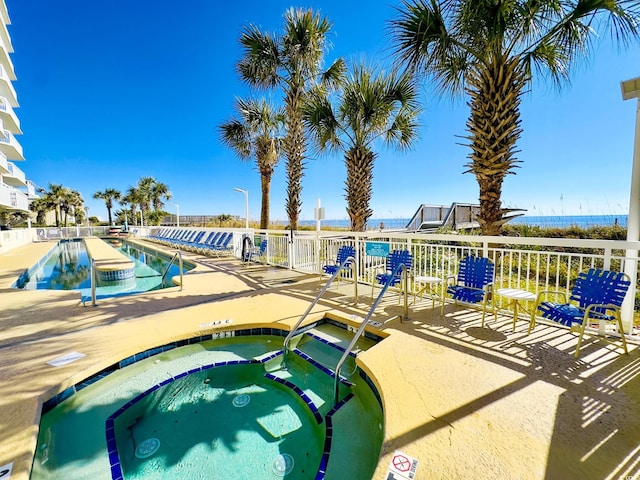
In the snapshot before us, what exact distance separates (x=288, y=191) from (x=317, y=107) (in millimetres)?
3255

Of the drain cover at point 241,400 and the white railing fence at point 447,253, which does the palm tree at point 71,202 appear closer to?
the white railing fence at point 447,253

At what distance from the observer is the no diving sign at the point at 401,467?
1.45 meters

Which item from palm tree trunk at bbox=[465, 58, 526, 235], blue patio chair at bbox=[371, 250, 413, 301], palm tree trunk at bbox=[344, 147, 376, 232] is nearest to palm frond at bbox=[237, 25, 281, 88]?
palm tree trunk at bbox=[344, 147, 376, 232]

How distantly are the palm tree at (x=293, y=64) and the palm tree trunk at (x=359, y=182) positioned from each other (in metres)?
2.36

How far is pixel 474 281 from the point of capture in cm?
374

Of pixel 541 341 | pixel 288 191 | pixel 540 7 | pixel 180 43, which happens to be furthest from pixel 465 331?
pixel 180 43

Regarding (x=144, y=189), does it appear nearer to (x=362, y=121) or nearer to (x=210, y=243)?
(x=210, y=243)

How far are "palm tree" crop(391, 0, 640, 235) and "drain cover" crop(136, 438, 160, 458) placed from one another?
17.0 ft

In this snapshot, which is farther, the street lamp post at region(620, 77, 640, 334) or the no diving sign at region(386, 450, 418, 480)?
the street lamp post at region(620, 77, 640, 334)

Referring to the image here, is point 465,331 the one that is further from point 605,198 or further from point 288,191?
point 605,198

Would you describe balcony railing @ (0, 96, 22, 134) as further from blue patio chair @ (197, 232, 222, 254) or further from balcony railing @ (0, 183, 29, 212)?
blue patio chair @ (197, 232, 222, 254)

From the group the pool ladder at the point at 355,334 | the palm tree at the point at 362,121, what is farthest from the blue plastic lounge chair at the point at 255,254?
the pool ladder at the point at 355,334

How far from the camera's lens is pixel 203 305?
4465 mm

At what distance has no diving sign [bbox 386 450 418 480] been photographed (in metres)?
1.45
